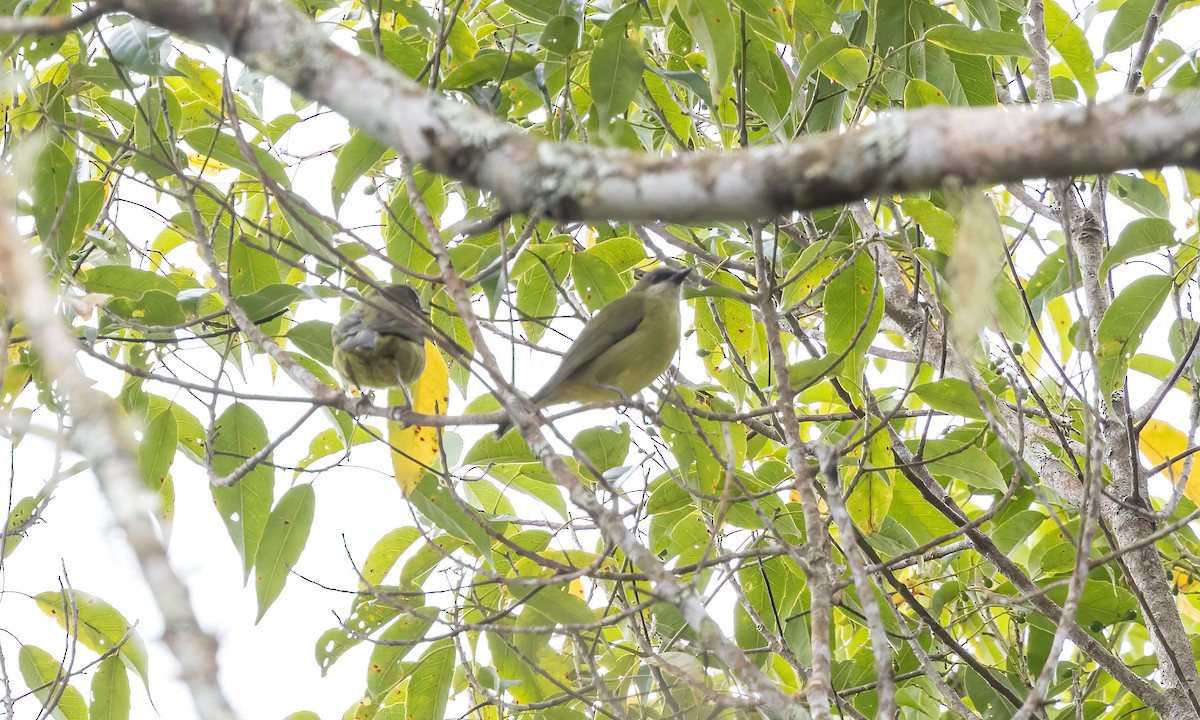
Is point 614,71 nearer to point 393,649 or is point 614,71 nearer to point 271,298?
A: point 271,298

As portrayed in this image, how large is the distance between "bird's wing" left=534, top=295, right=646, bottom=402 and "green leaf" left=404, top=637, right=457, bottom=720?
1430 mm

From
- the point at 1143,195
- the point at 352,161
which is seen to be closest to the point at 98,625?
the point at 352,161

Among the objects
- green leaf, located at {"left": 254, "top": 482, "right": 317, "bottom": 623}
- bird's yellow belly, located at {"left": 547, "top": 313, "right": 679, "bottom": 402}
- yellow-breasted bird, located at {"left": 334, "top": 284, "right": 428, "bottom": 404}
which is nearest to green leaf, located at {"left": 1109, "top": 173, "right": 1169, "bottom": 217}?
bird's yellow belly, located at {"left": 547, "top": 313, "right": 679, "bottom": 402}

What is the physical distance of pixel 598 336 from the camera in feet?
15.7

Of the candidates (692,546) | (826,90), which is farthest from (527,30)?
(692,546)

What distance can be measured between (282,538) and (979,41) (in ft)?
8.32

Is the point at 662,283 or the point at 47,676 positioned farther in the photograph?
the point at 662,283

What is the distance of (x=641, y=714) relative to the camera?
315 centimetres

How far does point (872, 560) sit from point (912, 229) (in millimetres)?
1295

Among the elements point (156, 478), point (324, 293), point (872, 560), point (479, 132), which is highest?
point (324, 293)

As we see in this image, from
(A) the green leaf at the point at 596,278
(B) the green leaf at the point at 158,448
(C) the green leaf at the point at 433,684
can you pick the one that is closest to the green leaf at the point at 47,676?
(B) the green leaf at the point at 158,448

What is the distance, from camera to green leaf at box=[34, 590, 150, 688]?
3756 millimetres

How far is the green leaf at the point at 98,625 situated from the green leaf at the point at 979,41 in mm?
3224

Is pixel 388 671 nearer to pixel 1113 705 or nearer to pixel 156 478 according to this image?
pixel 156 478
